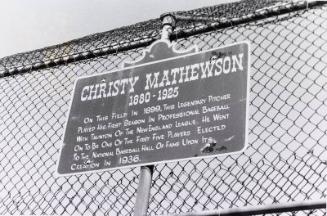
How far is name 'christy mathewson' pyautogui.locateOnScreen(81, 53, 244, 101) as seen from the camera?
2635 mm

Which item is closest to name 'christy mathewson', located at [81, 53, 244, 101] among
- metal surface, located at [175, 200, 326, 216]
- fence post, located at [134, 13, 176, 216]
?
fence post, located at [134, 13, 176, 216]

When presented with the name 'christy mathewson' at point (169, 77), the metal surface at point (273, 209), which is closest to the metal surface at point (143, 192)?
the metal surface at point (273, 209)

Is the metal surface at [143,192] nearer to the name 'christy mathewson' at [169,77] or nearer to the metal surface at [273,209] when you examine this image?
the metal surface at [273,209]

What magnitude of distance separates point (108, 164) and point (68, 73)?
1233mm

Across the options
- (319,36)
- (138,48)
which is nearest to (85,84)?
(138,48)

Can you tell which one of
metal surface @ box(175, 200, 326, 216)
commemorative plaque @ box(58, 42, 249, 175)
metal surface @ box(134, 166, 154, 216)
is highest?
commemorative plaque @ box(58, 42, 249, 175)

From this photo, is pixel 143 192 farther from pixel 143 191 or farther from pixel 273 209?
pixel 273 209

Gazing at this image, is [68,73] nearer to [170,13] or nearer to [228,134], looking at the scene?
[170,13]

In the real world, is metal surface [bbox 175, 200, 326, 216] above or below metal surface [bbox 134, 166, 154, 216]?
below

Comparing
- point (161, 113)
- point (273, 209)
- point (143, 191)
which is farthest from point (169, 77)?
point (273, 209)

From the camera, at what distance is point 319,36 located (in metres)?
2.91

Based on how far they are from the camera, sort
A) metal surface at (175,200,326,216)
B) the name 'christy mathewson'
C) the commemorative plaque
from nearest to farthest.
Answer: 1. metal surface at (175,200,326,216)
2. the commemorative plaque
3. the name 'christy mathewson'

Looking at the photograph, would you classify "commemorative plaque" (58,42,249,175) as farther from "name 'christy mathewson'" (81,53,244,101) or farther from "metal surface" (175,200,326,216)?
"metal surface" (175,200,326,216)

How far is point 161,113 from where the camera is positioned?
8.68ft
